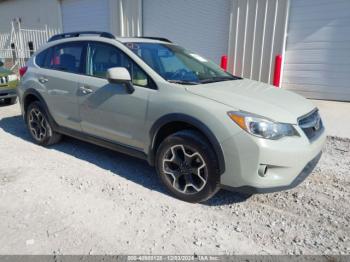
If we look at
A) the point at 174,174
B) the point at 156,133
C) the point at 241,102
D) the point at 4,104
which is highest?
the point at 241,102

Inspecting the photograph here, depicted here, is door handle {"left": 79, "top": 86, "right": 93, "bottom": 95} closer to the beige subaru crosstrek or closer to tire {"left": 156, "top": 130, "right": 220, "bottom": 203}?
the beige subaru crosstrek

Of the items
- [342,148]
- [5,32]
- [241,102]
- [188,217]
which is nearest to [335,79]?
[342,148]

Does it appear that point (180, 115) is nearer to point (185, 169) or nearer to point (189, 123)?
point (189, 123)

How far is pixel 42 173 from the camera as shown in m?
3.85

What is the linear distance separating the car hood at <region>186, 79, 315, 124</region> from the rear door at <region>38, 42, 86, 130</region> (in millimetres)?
1794

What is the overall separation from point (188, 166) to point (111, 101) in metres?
1.24

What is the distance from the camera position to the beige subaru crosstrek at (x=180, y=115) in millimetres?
2738

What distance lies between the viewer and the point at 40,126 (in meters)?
4.83

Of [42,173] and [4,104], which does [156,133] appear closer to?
[42,173]

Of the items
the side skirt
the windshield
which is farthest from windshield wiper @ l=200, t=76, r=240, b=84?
the side skirt

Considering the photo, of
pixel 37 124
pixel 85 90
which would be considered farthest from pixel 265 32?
pixel 37 124

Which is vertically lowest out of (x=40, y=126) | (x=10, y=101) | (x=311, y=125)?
(x=10, y=101)

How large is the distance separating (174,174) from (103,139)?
1.18 m

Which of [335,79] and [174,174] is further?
[335,79]
